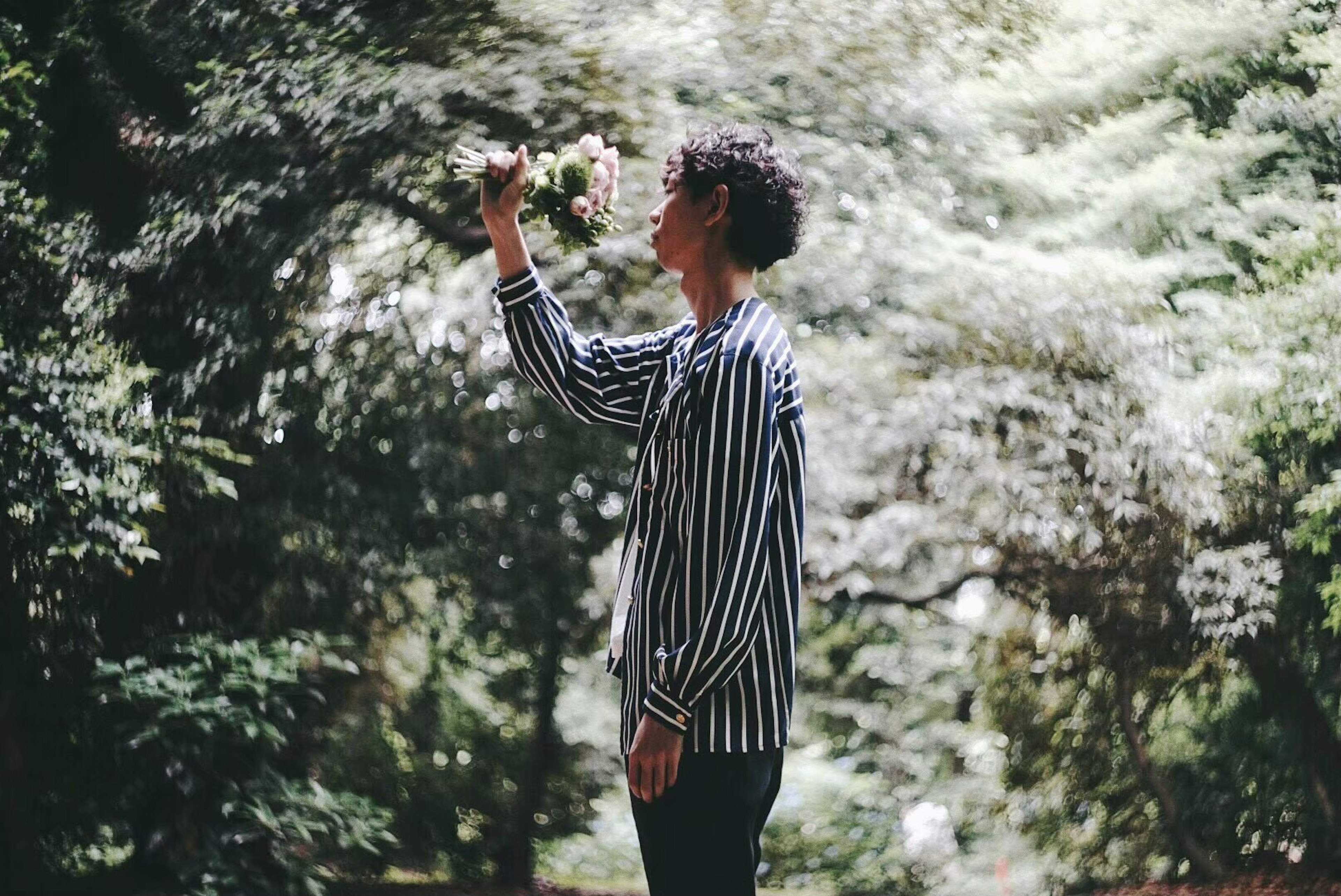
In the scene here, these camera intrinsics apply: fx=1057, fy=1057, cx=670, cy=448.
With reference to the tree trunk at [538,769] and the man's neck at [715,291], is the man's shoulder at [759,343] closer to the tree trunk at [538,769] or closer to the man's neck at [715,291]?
the man's neck at [715,291]

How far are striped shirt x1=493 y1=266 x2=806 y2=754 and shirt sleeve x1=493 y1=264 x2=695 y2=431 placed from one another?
0.13ft

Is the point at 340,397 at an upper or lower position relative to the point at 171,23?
lower

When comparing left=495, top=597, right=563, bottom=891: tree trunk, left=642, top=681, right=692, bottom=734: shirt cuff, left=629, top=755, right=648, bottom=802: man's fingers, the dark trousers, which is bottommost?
left=495, top=597, right=563, bottom=891: tree trunk

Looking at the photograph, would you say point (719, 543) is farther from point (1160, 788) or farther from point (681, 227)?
point (1160, 788)

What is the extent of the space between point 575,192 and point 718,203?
1.25 feet

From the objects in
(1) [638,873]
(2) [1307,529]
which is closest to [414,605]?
(1) [638,873]

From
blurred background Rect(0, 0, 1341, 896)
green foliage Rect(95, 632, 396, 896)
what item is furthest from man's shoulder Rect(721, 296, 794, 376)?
green foliage Rect(95, 632, 396, 896)

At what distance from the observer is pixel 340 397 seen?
3.10 metres

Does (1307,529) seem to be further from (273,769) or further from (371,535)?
(273,769)

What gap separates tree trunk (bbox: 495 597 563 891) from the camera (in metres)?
3.09

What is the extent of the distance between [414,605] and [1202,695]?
2.21 meters

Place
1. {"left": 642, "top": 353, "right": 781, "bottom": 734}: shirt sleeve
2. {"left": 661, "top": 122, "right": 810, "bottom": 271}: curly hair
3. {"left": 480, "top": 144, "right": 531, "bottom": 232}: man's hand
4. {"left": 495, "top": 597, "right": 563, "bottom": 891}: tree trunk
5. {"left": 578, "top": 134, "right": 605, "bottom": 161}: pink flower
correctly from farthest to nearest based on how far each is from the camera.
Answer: {"left": 495, "top": 597, "right": 563, "bottom": 891}: tree trunk < {"left": 578, "top": 134, "right": 605, "bottom": 161}: pink flower < {"left": 480, "top": 144, "right": 531, "bottom": 232}: man's hand < {"left": 661, "top": 122, "right": 810, "bottom": 271}: curly hair < {"left": 642, "top": 353, "right": 781, "bottom": 734}: shirt sleeve

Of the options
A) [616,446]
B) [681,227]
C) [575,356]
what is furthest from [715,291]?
[616,446]

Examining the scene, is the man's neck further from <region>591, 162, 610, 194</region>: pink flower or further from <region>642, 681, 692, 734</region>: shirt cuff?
<region>642, 681, 692, 734</region>: shirt cuff
